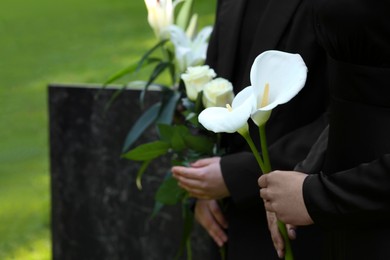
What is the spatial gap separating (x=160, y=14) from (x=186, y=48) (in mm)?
166

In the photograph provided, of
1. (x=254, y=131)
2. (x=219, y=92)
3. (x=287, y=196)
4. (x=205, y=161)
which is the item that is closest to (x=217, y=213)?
(x=205, y=161)

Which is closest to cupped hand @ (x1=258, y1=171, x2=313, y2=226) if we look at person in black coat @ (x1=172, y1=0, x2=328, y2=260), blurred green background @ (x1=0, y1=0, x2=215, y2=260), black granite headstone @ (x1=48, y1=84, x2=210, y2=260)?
person in black coat @ (x1=172, y1=0, x2=328, y2=260)

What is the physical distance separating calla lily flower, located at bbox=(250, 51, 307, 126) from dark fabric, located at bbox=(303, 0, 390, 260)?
99mm

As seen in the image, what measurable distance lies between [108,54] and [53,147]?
20.8 feet

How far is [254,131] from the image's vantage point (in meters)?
2.88

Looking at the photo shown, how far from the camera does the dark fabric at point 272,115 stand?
274cm

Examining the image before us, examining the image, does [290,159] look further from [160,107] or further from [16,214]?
[16,214]

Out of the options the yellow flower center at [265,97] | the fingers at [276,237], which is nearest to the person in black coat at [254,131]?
the fingers at [276,237]

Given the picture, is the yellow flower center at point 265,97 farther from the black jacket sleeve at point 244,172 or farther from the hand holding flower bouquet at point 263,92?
the black jacket sleeve at point 244,172

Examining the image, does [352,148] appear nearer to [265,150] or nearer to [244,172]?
[265,150]

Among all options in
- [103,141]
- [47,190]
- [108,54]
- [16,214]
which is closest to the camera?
[103,141]

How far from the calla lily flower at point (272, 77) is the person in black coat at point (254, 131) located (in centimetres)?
58

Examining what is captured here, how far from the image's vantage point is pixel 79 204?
15.0ft

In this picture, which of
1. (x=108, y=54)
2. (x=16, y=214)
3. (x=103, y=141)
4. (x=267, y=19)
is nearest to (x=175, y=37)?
(x=267, y=19)
